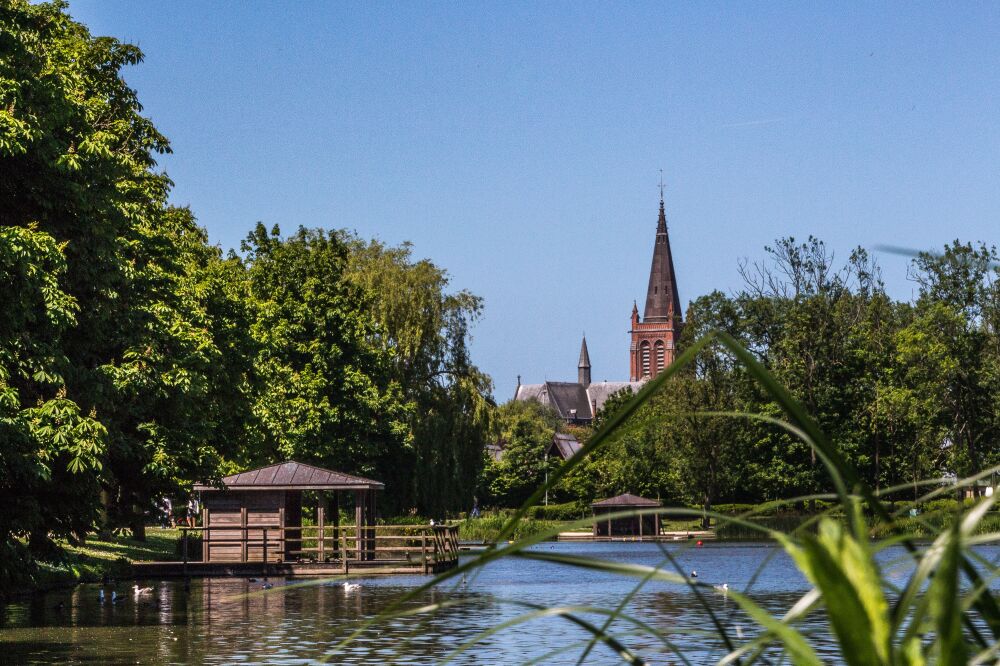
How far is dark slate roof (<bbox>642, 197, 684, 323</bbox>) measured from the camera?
174m

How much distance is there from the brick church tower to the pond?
14466 cm

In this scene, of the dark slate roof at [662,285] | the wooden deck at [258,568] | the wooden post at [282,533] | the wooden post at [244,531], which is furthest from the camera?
the dark slate roof at [662,285]

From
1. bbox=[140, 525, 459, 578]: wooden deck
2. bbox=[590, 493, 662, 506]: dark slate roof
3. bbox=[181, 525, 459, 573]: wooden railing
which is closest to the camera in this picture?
bbox=[140, 525, 459, 578]: wooden deck

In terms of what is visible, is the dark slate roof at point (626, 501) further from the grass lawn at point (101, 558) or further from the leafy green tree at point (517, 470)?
the grass lawn at point (101, 558)

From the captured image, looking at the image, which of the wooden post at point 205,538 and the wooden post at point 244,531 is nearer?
the wooden post at point 244,531

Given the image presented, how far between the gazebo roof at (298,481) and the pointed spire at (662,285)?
432 feet

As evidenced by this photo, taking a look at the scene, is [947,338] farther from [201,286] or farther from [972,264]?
[201,286]

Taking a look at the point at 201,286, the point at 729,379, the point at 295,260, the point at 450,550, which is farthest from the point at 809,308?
the point at 201,286

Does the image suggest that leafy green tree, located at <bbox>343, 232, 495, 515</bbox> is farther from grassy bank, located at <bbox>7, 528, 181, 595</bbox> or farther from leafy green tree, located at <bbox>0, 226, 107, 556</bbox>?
leafy green tree, located at <bbox>0, 226, 107, 556</bbox>

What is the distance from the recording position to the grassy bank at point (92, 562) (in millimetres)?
20562

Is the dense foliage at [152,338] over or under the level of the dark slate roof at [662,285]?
under

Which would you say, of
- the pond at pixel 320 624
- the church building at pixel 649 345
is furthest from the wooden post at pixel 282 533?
the church building at pixel 649 345

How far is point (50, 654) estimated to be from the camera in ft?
56.1

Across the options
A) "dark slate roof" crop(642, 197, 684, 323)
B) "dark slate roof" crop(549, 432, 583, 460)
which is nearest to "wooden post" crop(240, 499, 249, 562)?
"dark slate roof" crop(549, 432, 583, 460)
